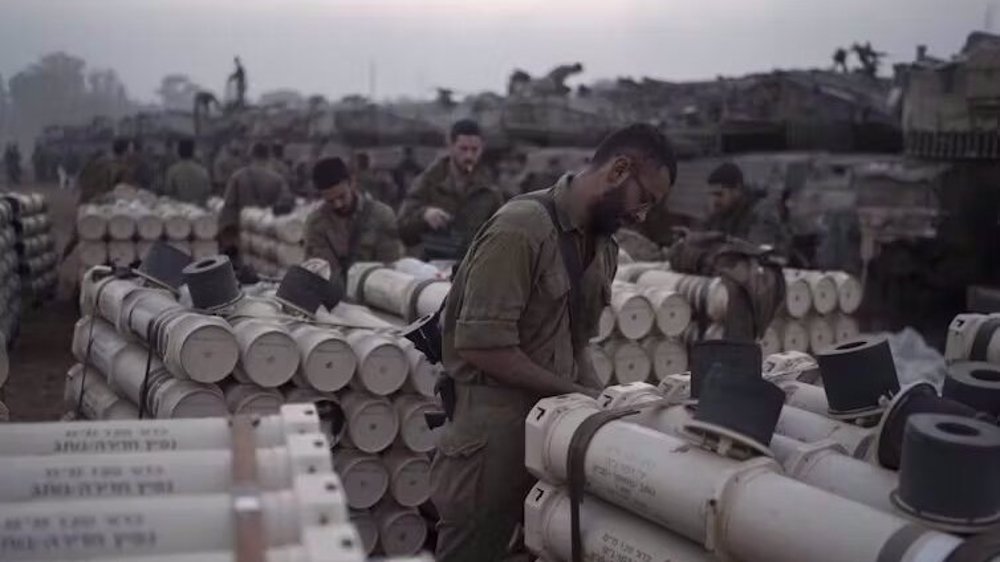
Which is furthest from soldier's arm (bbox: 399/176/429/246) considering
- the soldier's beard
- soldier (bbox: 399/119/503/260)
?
the soldier's beard

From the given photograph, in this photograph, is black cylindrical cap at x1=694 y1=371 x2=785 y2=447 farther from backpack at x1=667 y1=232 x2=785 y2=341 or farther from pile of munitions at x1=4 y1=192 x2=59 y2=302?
pile of munitions at x1=4 y1=192 x2=59 y2=302

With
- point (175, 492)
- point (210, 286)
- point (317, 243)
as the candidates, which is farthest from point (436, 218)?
point (175, 492)

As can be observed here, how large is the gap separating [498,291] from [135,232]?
9.65 m

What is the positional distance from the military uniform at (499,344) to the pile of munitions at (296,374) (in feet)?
5.17

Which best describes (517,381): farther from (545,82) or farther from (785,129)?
(545,82)

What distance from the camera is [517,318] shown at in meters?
3.82

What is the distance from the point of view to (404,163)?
76.0 ft

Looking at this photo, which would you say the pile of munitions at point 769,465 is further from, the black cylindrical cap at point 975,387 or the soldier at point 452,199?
the soldier at point 452,199

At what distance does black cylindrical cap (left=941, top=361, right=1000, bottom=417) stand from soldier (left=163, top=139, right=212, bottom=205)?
14.7 m

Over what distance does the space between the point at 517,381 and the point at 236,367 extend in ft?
7.16

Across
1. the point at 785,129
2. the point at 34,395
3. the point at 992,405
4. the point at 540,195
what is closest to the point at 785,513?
the point at 992,405

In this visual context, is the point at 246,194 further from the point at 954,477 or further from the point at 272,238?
the point at 954,477

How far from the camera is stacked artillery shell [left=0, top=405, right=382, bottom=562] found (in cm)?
216

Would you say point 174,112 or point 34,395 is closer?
point 34,395
